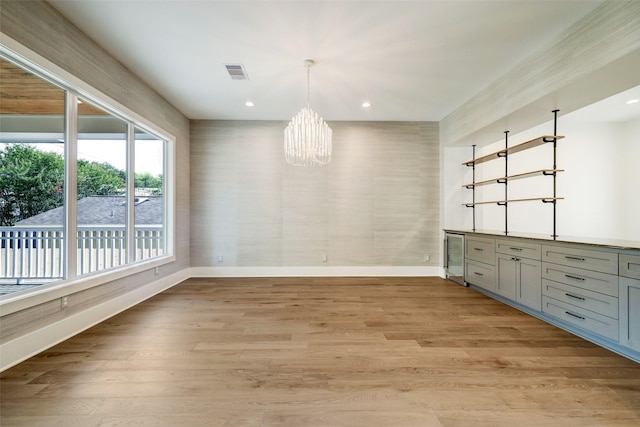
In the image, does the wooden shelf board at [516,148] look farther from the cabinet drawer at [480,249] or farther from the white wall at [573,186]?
the cabinet drawer at [480,249]

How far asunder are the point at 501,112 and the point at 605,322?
254 cm

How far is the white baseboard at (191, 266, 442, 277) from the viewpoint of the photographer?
5078 mm

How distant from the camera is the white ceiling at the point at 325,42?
2.32m

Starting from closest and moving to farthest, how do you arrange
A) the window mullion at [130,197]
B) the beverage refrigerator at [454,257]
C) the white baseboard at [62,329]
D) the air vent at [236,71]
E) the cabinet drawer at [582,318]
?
the white baseboard at [62,329] < the cabinet drawer at [582,318] < the air vent at [236,71] < the window mullion at [130,197] < the beverage refrigerator at [454,257]

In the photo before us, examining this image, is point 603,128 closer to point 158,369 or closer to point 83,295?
point 158,369

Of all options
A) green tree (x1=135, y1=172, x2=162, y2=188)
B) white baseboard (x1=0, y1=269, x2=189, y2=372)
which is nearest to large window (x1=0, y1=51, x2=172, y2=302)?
green tree (x1=135, y1=172, x2=162, y2=188)

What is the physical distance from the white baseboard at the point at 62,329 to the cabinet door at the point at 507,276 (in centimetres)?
484

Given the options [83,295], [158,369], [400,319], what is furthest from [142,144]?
[400,319]

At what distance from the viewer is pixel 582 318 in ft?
8.28

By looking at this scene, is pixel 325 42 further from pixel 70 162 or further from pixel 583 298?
pixel 583 298

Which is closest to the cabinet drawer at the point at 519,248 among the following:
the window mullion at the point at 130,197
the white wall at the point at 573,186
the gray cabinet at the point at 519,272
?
the gray cabinet at the point at 519,272

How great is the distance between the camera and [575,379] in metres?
1.90

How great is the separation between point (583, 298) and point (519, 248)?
2.77ft

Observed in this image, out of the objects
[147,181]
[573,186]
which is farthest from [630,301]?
[147,181]
